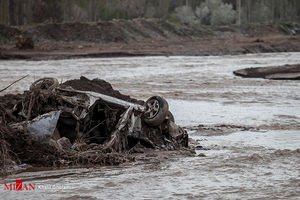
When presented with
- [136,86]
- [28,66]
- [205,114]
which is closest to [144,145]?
[205,114]

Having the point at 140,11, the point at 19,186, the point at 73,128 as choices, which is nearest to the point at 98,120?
the point at 73,128

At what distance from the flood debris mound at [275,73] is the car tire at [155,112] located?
16927mm

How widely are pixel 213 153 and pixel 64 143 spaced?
9.00ft

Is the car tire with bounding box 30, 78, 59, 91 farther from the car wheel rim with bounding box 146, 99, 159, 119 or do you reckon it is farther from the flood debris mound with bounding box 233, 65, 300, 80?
the flood debris mound with bounding box 233, 65, 300, 80

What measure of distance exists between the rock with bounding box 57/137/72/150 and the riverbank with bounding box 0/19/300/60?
101ft

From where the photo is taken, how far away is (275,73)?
2892 centimetres

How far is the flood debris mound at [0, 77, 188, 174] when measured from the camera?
9.55 m

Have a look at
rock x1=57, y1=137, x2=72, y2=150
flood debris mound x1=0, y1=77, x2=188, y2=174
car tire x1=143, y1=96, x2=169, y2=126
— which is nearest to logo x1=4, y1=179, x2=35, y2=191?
flood debris mound x1=0, y1=77, x2=188, y2=174

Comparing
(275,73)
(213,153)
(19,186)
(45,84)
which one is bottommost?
(275,73)

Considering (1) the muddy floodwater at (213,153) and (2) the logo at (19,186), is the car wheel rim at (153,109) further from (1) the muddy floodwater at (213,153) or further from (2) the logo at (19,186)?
(2) the logo at (19,186)

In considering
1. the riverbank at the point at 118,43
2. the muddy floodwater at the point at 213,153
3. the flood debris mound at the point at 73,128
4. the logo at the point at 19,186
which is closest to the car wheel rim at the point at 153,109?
the flood debris mound at the point at 73,128

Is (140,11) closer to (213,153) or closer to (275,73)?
(275,73)

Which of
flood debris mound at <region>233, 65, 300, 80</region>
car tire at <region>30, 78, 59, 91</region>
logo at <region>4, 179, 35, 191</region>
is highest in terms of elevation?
car tire at <region>30, 78, 59, 91</region>

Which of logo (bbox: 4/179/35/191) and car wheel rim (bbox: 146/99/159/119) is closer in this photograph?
logo (bbox: 4/179/35/191)
